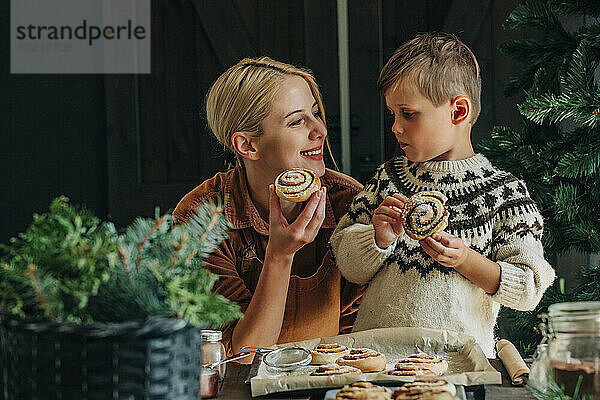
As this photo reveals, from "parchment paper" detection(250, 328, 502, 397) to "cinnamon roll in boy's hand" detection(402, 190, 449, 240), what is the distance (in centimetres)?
21

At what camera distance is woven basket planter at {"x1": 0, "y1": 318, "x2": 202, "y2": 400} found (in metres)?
0.80

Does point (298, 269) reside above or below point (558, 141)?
below

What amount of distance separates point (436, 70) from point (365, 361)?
0.70 metres

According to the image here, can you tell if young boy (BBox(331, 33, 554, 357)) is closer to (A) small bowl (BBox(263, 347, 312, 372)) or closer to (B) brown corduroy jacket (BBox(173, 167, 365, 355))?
(B) brown corduroy jacket (BBox(173, 167, 365, 355))

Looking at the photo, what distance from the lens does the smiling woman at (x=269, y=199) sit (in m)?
1.88

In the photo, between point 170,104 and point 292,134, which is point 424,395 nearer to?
point 292,134

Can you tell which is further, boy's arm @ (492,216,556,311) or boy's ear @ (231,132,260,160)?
boy's ear @ (231,132,260,160)

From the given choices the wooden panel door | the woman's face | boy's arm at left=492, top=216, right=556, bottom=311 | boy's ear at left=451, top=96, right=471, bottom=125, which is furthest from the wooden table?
the wooden panel door

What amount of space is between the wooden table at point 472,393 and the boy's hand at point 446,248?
252 mm

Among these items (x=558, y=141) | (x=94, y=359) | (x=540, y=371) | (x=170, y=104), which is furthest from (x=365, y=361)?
(x=170, y=104)

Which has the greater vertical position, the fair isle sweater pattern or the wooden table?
the fair isle sweater pattern

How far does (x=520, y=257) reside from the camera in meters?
1.53

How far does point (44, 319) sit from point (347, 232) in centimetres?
97

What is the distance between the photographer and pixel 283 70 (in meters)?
1.97
